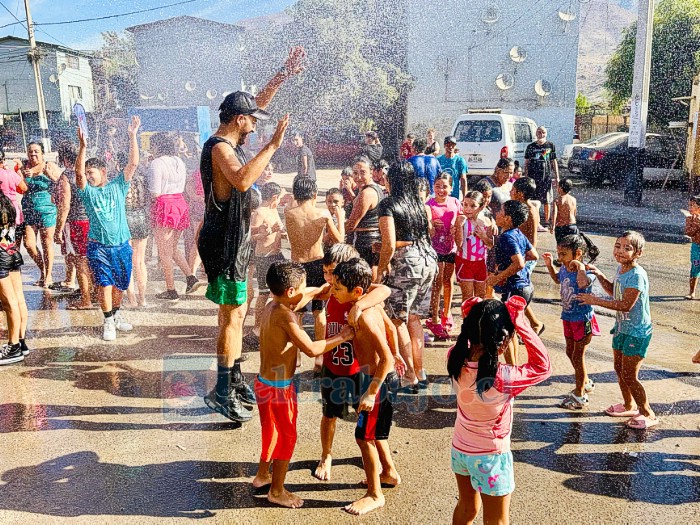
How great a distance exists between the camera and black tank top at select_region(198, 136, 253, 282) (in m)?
3.77

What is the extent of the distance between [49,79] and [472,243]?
31284 mm

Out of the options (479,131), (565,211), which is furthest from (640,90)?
(565,211)

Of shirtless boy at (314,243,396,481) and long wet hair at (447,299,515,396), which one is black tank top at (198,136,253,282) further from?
long wet hair at (447,299,515,396)

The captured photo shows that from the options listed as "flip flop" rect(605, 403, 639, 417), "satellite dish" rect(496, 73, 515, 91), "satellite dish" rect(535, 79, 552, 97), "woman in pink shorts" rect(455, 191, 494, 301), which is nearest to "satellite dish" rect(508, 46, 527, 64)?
"satellite dish" rect(496, 73, 515, 91)

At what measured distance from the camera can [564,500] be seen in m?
3.06

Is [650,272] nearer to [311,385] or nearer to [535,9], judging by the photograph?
[311,385]

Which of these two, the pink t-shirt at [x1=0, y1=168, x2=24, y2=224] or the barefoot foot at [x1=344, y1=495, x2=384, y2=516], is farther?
the pink t-shirt at [x1=0, y1=168, x2=24, y2=224]

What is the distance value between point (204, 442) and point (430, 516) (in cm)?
141

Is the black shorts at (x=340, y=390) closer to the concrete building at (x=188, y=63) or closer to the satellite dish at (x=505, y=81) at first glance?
the concrete building at (x=188, y=63)

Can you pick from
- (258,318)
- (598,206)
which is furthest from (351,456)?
(598,206)

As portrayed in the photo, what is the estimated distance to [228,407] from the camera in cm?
381

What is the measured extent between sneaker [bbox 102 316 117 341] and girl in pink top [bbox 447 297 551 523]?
150 inches

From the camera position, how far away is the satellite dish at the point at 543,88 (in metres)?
24.9

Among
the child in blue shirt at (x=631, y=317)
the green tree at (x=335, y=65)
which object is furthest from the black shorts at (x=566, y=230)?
the green tree at (x=335, y=65)
